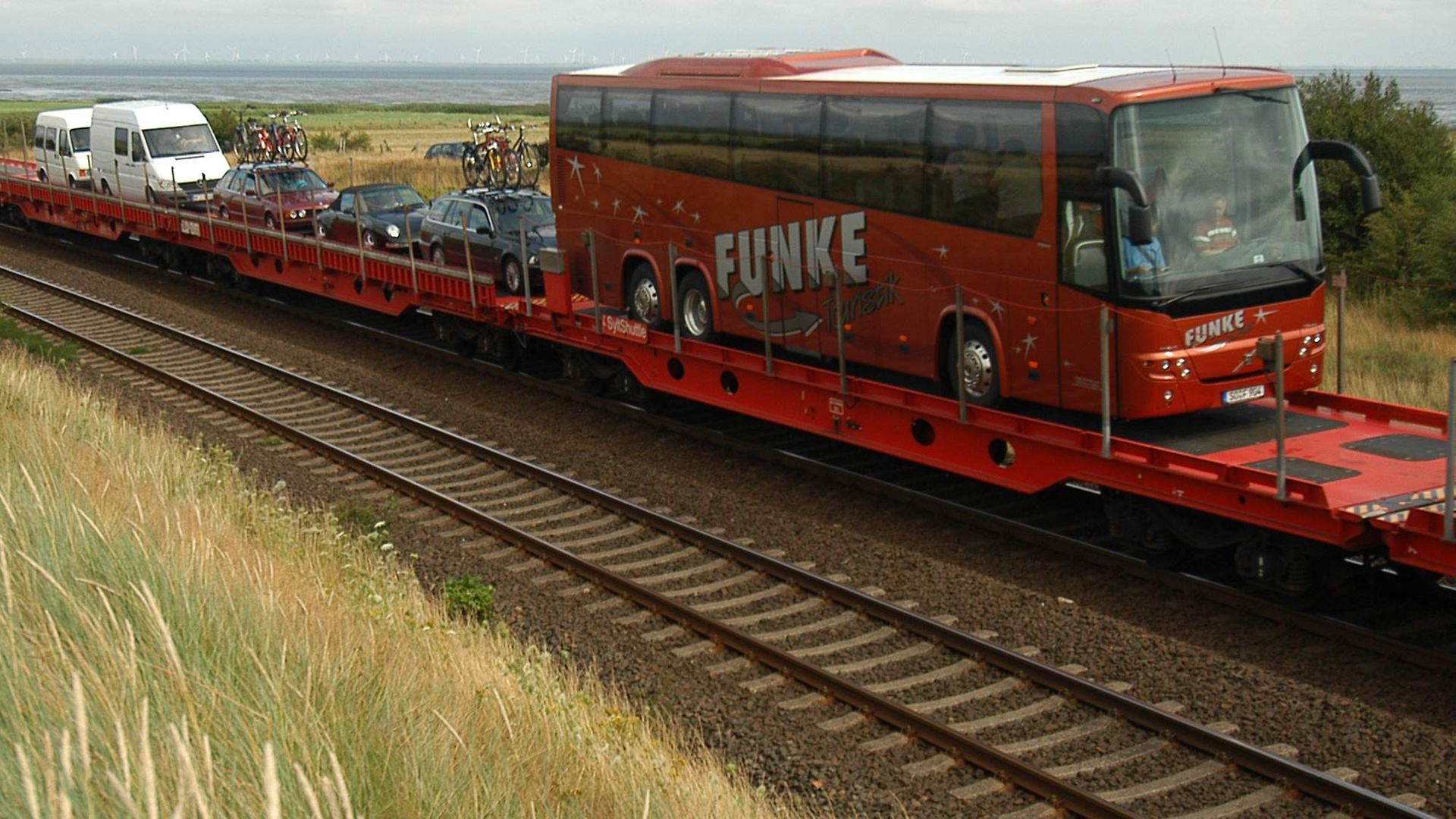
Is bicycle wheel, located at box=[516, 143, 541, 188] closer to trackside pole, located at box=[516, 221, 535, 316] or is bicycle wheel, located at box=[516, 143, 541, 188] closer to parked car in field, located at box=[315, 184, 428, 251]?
parked car in field, located at box=[315, 184, 428, 251]

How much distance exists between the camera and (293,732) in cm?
451

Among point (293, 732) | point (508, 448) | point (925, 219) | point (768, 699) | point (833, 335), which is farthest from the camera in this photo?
point (508, 448)

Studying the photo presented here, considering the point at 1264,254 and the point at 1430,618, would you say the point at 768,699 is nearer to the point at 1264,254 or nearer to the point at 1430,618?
the point at 1430,618

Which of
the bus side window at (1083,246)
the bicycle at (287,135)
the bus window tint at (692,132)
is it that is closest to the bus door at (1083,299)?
the bus side window at (1083,246)

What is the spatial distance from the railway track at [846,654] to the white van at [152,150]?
53.3 ft

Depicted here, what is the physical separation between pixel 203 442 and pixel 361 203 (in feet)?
30.7

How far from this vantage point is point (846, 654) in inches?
375

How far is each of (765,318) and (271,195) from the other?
1526 cm

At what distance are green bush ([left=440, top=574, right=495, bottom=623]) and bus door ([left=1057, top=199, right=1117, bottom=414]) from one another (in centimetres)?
Answer: 441

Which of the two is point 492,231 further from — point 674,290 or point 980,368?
point 980,368

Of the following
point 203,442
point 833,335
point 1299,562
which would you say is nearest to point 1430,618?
point 1299,562

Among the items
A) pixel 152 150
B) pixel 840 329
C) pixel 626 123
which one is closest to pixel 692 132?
pixel 626 123

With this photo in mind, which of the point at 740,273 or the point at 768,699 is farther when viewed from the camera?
the point at 740,273

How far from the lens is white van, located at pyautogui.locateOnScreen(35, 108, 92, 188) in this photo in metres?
33.1
